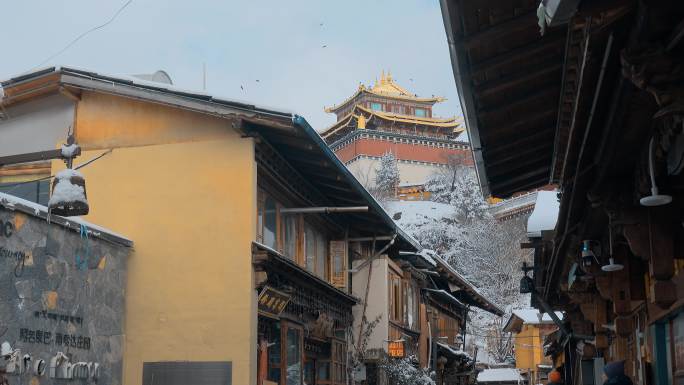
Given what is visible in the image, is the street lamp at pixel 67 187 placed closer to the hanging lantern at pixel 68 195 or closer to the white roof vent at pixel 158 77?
the hanging lantern at pixel 68 195

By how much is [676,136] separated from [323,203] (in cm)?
1596

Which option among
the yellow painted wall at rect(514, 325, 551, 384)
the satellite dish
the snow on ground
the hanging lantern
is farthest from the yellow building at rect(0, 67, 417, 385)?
the snow on ground

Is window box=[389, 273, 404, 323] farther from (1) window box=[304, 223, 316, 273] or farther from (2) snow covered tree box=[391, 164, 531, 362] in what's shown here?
(2) snow covered tree box=[391, 164, 531, 362]

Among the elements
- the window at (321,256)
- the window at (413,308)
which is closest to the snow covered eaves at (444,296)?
the window at (413,308)

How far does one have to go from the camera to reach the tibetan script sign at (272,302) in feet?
51.8

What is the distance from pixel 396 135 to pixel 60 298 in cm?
7211

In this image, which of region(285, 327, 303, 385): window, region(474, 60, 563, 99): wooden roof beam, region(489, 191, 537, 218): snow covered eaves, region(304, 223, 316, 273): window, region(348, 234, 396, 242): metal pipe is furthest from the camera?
region(489, 191, 537, 218): snow covered eaves

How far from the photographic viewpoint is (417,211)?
71375 mm

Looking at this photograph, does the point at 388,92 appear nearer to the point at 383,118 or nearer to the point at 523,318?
the point at 383,118

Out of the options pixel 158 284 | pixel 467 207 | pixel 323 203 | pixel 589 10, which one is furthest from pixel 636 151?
pixel 467 207

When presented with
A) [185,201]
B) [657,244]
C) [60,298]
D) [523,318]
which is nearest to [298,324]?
[185,201]

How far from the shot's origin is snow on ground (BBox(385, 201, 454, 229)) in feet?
225

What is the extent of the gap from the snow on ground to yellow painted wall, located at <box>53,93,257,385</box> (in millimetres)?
49871

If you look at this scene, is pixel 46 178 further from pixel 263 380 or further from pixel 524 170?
pixel 524 170
